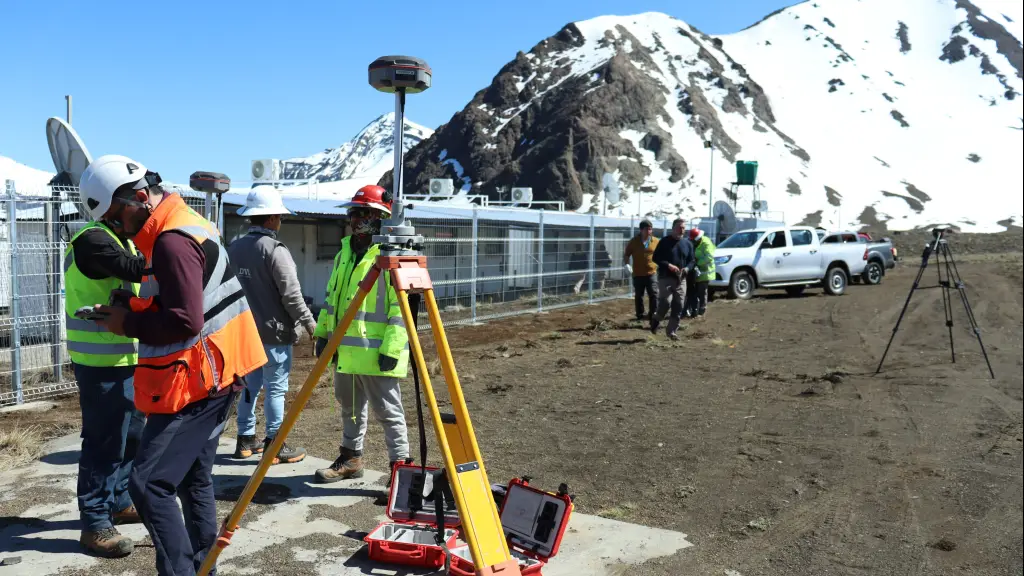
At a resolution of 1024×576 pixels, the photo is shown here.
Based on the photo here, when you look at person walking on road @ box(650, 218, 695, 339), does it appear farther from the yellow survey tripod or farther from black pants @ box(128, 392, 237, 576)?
black pants @ box(128, 392, 237, 576)

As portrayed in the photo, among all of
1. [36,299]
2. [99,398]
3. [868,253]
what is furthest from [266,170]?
[868,253]

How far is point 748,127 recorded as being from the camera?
110m

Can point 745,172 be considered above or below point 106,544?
above

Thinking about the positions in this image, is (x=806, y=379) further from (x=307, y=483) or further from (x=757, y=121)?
(x=757, y=121)

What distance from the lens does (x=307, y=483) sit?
5.19 m

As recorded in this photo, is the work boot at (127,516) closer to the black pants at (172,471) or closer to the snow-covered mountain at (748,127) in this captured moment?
the black pants at (172,471)

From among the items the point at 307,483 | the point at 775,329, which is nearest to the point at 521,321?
the point at 775,329

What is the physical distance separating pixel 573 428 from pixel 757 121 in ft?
372

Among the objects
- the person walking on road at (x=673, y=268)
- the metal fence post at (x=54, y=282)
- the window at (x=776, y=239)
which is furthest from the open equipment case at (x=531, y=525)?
the window at (x=776, y=239)

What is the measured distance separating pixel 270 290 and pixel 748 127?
111987 mm

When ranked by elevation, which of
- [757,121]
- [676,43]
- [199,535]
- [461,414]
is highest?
[676,43]

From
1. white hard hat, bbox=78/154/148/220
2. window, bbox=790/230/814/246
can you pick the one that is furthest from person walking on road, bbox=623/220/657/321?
white hard hat, bbox=78/154/148/220

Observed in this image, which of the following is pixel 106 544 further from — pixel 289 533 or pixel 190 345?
pixel 190 345

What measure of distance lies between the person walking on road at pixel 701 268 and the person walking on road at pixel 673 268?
7.14 ft
